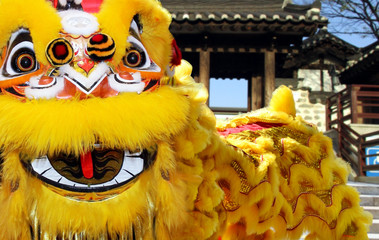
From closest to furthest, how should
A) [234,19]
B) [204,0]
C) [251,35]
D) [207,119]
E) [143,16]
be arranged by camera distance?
[143,16], [207,119], [234,19], [251,35], [204,0]

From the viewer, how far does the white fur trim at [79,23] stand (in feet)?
3.56

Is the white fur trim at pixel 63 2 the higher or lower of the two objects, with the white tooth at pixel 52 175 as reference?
higher

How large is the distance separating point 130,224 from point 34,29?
596 millimetres

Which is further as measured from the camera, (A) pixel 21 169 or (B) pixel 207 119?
(B) pixel 207 119

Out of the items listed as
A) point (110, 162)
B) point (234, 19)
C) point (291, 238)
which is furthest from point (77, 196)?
point (234, 19)

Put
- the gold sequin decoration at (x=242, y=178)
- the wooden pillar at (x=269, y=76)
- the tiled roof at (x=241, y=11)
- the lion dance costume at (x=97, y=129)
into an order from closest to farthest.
A: 1. the lion dance costume at (x=97, y=129)
2. the gold sequin decoration at (x=242, y=178)
3. the tiled roof at (x=241, y=11)
4. the wooden pillar at (x=269, y=76)

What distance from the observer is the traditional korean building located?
19.1ft

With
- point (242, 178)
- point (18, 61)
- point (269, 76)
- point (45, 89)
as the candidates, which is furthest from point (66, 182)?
point (269, 76)

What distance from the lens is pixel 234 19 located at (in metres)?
5.77

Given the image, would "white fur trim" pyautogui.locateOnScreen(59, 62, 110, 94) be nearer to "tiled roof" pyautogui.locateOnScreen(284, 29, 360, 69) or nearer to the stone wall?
the stone wall

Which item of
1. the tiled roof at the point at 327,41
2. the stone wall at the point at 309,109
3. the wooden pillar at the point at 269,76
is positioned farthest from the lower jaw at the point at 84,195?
the tiled roof at the point at 327,41

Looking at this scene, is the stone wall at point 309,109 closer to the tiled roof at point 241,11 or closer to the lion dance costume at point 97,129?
the tiled roof at point 241,11

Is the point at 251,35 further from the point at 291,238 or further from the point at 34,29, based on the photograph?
the point at 34,29

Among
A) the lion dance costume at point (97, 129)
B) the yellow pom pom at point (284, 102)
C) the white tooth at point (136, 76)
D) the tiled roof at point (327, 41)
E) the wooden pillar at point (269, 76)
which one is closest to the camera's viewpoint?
the lion dance costume at point (97, 129)
